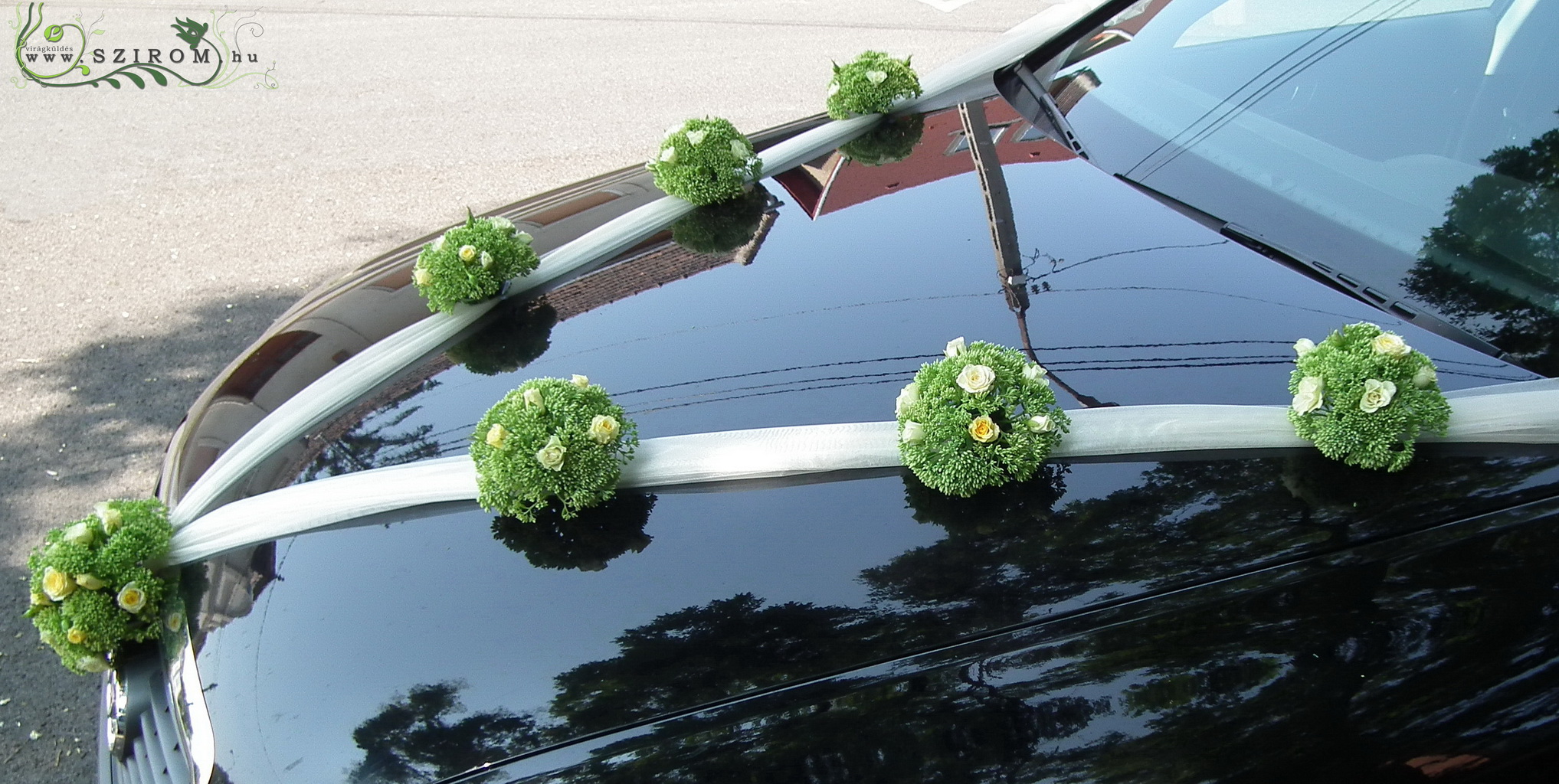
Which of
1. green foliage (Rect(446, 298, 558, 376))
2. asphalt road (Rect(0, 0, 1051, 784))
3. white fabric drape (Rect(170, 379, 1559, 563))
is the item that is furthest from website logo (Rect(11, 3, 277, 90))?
white fabric drape (Rect(170, 379, 1559, 563))

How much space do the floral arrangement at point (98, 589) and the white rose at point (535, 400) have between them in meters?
0.62

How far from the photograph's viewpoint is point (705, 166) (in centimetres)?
247

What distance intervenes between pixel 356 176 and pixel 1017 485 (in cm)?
455

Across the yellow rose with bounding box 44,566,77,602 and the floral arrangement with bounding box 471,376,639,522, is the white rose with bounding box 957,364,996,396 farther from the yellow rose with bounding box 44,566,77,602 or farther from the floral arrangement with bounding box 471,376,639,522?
the yellow rose with bounding box 44,566,77,602

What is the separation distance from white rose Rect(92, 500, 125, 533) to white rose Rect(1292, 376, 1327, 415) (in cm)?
180

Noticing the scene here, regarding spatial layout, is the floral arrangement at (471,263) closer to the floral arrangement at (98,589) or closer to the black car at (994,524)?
the black car at (994,524)

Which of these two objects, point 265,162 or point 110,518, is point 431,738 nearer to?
point 110,518

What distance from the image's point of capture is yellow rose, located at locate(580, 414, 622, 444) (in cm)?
158

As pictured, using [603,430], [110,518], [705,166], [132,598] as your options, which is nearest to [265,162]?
[705,166]

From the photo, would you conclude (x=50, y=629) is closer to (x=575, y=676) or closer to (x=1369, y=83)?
(x=575, y=676)

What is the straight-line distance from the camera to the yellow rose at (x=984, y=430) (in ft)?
5.00

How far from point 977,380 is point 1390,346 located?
0.60 m

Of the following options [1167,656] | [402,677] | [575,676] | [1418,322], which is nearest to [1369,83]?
[1418,322]

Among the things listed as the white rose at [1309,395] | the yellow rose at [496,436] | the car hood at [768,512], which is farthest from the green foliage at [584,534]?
the white rose at [1309,395]
